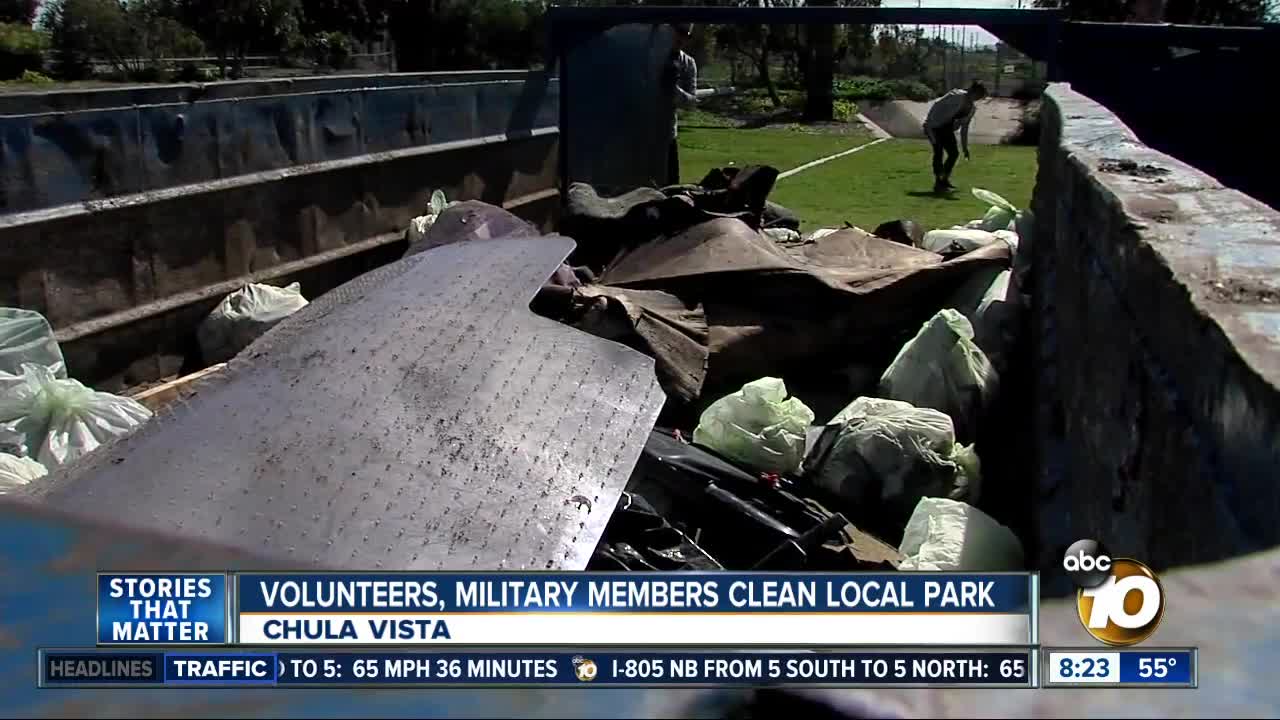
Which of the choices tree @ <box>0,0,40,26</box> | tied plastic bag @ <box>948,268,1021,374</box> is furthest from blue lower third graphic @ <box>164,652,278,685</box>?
tree @ <box>0,0,40,26</box>

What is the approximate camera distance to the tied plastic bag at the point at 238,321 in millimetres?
5789

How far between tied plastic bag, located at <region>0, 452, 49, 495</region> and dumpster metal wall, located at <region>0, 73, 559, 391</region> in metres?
1.33

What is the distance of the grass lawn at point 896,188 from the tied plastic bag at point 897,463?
613cm

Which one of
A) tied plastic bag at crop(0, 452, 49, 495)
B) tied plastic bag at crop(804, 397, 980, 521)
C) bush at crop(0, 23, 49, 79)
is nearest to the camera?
tied plastic bag at crop(0, 452, 49, 495)

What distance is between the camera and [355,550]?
2068 millimetres

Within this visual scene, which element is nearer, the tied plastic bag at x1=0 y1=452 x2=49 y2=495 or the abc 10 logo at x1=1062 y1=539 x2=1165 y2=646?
the abc 10 logo at x1=1062 y1=539 x2=1165 y2=646

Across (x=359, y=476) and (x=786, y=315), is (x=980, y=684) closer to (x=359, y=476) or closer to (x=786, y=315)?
(x=359, y=476)

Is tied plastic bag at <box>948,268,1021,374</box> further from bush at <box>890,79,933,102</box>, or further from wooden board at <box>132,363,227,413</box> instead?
bush at <box>890,79,933,102</box>

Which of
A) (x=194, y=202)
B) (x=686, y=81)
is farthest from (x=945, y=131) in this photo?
(x=194, y=202)

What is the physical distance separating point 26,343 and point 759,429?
2.83 metres

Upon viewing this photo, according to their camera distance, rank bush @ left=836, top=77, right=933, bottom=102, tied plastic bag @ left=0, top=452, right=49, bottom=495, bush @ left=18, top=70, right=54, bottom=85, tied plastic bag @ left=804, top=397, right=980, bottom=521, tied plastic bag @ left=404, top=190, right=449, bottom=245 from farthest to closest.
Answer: bush @ left=836, top=77, right=933, bottom=102, bush @ left=18, top=70, right=54, bottom=85, tied plastic bag @ left=404, top=190, right=449, bottom=245, tied plastic bag @ left=804, top=397, right=980, bottom=521, tied plastic bag @ left=0, top=452, right=49, bottom=495

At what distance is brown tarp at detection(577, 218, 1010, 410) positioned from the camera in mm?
5750

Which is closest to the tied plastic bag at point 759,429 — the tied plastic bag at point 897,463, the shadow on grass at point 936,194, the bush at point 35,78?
the tied plastic bag at point 897,463

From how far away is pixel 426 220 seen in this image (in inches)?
292
